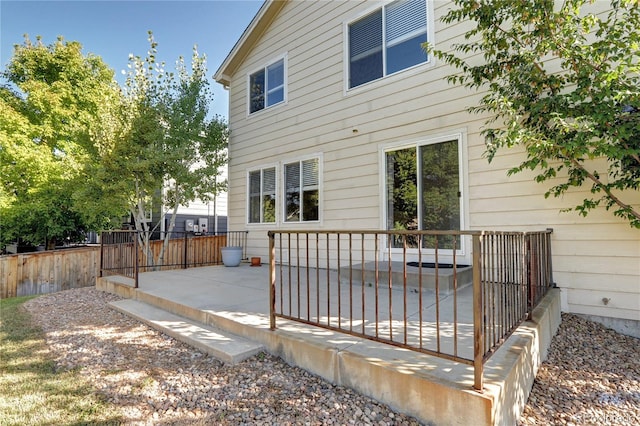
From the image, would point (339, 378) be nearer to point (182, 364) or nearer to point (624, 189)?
point (182, 364)

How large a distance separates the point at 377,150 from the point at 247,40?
16.1 feet

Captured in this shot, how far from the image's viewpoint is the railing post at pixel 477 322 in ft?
5.52

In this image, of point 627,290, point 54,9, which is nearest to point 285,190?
point 627,290

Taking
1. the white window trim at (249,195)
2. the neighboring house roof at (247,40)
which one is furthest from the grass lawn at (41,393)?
the neighboring house roof at (247,40)

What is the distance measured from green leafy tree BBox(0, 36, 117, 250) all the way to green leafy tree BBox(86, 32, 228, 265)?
166cm

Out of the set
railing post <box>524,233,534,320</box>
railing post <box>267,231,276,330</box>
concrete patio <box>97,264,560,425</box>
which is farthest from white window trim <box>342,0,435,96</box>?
railing post <box>267,231,276,330</box>

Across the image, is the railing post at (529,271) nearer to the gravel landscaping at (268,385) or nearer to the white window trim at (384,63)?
the gravel landscaping at (268,385)

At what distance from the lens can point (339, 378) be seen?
225 centimetres

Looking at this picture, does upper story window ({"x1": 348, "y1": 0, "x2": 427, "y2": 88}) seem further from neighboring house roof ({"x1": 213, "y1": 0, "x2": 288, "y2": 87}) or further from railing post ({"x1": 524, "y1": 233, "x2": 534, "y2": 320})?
railing post ({"x1": 524, "y1": 233, "x2": 534, "y2": 320})

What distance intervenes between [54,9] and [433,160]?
37.7ft

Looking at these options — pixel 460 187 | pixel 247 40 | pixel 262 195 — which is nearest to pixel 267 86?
pixel 247 40

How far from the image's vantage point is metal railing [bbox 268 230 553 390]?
189 cm

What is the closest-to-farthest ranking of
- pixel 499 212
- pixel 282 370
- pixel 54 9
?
pixel 282 370 → pixel 499 212 → pixel 54 9

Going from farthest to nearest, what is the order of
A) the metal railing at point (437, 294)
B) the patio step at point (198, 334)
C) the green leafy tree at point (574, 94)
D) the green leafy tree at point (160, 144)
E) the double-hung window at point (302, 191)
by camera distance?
the green leafy tree at point (160, 144), the double-hung window at point (302, 191), the green leafy tree at point (574, 94), the patio step at point (198, 334), the metal railing at point (437, 294)
